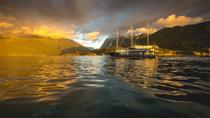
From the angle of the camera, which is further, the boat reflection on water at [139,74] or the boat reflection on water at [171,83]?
the boat reflection on water at [139,74]

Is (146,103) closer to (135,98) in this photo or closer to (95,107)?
(135,98)

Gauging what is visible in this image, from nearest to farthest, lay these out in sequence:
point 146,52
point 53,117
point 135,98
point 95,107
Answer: point 53,117, point 95,107, point 135,98, point 146,52

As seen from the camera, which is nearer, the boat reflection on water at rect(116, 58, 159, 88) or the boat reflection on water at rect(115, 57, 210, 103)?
the boat reflection on water at rect(115, 57, 210, 103)

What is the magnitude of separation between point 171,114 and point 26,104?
25.4ft

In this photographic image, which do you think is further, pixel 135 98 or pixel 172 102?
pixel 135 98

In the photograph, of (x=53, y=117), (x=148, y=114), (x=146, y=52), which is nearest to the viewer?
(x=53, y=117)

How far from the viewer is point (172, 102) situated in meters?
9.59

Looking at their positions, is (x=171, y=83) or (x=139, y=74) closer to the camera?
(x=171, y=83)

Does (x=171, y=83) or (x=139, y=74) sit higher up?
(x=171, y=83)

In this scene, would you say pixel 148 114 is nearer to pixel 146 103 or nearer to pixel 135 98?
pixel 146 103

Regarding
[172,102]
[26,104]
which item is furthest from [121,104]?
[26,104]

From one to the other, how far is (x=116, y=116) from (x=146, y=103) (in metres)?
2.85

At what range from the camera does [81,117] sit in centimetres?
708

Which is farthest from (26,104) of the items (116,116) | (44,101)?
(116,116)
